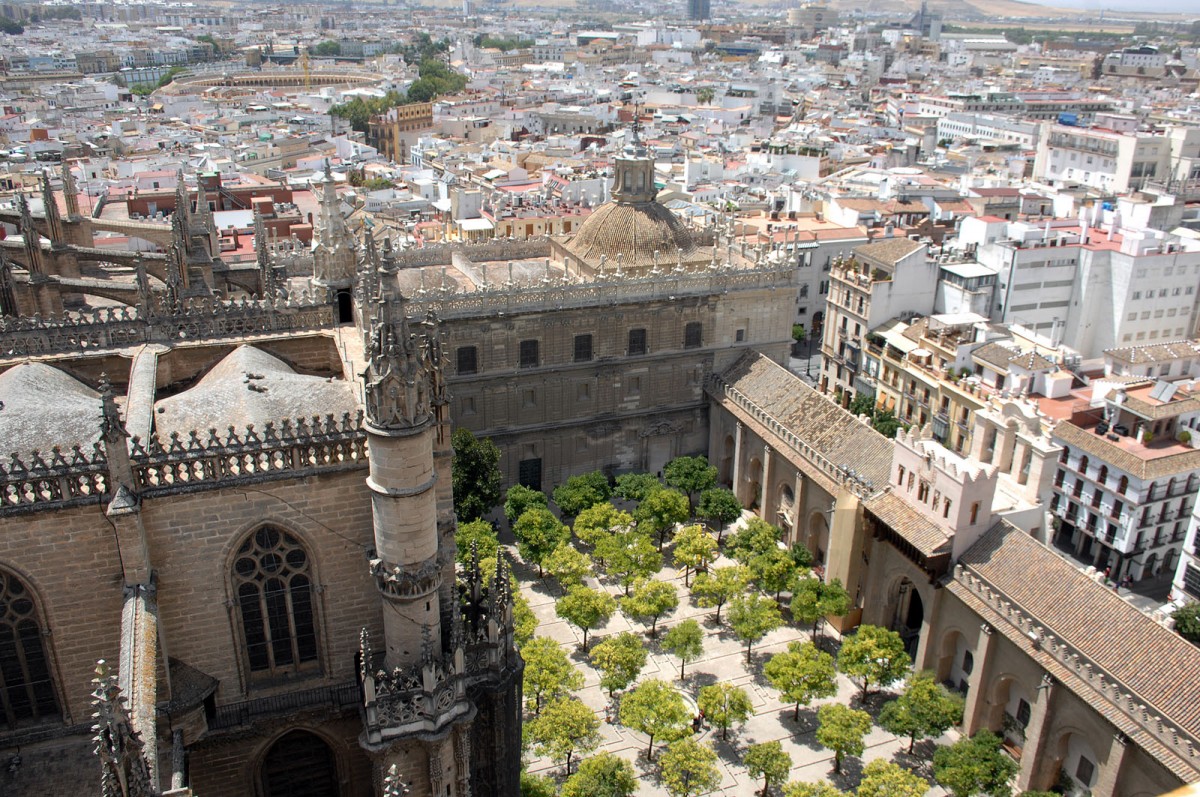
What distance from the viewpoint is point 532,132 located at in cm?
14725

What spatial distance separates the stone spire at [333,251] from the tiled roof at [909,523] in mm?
21081

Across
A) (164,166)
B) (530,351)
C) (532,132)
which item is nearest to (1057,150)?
(532,132)

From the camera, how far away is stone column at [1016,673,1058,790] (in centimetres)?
2916

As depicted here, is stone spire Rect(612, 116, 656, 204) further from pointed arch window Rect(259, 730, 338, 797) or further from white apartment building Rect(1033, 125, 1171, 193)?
white apartment building Rect(1033, 125, 1171, 193)

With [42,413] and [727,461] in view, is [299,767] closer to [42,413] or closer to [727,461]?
[42,413]

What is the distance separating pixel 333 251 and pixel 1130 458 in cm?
3450

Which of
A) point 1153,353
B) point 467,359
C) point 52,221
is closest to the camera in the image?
point 52,221

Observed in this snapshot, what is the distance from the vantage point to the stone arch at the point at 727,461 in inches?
1982

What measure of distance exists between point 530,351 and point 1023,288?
34178 mm

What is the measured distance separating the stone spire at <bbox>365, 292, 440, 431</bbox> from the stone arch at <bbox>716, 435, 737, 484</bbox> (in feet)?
117

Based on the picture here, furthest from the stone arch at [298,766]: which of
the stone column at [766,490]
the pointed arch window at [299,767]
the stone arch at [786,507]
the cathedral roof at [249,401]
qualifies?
the stone column at [766,490]

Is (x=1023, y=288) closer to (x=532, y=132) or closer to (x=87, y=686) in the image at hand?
(x=87, y=686)

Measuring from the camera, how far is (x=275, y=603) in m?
18.0

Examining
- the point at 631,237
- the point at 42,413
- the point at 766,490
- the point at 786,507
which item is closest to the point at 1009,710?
the point at 786,507
